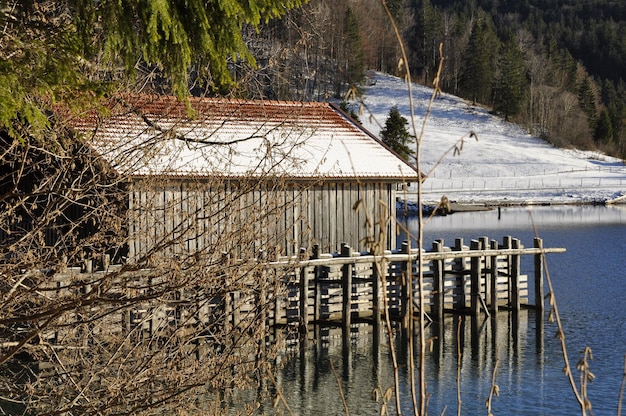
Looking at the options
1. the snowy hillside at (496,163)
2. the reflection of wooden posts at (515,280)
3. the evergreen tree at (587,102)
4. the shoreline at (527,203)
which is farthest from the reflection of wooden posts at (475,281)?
the evergreen tree at (587,102)

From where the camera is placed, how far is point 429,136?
299 feet

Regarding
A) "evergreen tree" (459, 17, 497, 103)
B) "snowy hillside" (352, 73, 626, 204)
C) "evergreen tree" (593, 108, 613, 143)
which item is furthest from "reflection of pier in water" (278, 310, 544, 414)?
"evergreen tree" (459, 17, 497, 103)

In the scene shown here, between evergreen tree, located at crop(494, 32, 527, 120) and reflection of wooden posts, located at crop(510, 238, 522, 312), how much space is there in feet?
248

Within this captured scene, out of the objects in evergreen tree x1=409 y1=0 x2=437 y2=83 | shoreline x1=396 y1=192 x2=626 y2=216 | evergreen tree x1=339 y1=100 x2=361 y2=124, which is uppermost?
evergreen tree x1=409 y1=0 x2=437 y2=83

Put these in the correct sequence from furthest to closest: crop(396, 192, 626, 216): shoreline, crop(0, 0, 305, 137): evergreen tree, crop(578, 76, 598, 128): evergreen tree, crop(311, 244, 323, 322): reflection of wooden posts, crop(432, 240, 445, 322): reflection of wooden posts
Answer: crop(578, 76, 598, 128): evergreen tree < crop(396, 192, 626, 216): shoreline < crop(432, 240, 445, 322): reflection of wooden posts < crop(311, 244, 323, 322): reflection of wooden posts < crop(0, 0, 305, 137): evergreen tree

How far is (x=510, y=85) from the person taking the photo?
→ 97.9m

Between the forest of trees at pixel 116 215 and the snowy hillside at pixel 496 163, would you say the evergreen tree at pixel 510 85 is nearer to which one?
the snowy hillside at pixel 496 163

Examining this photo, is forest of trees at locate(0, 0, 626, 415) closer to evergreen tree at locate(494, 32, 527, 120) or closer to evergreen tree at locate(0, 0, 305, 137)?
evergreen tree at locate(0, 0, 305, 137)

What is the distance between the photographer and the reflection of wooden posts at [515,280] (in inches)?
939

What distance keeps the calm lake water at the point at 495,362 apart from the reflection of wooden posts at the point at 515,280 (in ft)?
1.16

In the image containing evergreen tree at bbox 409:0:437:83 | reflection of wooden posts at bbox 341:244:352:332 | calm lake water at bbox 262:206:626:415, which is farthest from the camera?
evergreen tree at bbox 409:0:437:83

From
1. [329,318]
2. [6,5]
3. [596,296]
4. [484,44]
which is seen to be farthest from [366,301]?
[484,44]

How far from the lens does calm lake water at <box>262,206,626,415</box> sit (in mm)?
16328

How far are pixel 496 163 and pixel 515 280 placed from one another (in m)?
62.9
